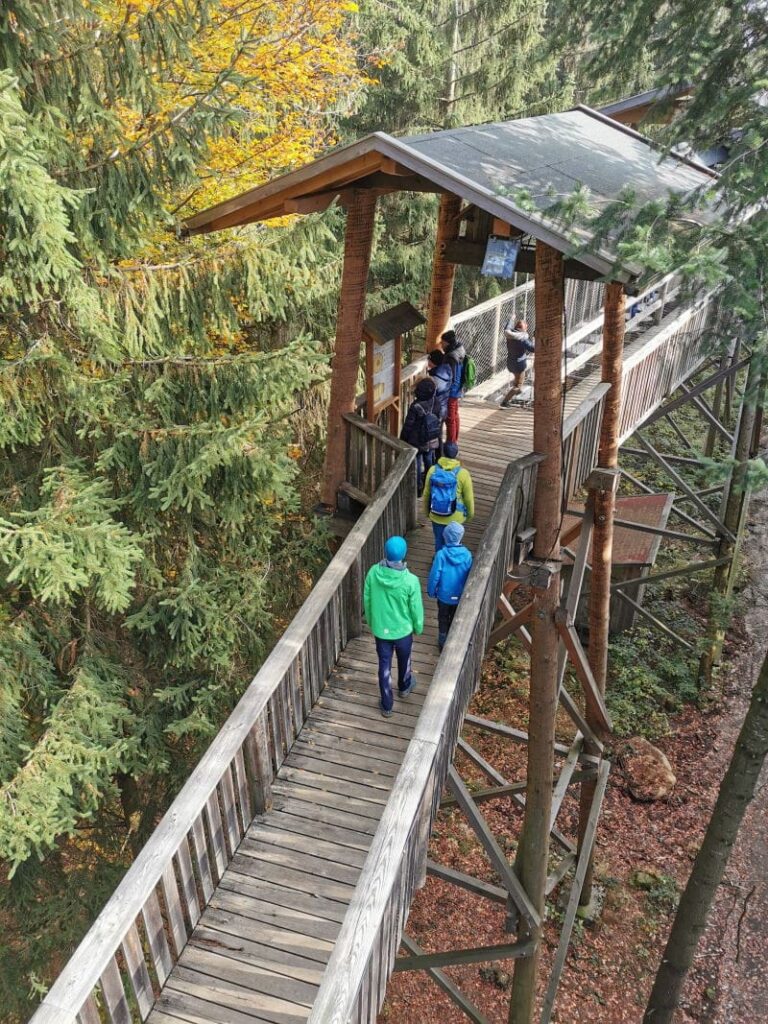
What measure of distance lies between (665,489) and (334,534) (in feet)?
44.8

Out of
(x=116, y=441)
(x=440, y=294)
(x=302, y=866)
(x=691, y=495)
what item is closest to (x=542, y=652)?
(x=302, y=866)

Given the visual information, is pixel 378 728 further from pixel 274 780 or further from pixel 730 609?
pixel 730 609

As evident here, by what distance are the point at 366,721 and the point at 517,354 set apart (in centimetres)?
695

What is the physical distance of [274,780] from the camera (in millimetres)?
5660

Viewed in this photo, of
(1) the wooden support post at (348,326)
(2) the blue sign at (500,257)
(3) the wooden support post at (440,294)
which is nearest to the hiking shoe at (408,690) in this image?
(1) the wooden support post at (348,326)

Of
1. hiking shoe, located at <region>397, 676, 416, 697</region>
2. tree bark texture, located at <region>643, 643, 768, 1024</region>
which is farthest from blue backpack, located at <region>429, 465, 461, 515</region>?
tree bark texture, located at <region>643, 643, 768, 1024</region>

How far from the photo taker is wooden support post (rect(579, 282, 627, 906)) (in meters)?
8.08

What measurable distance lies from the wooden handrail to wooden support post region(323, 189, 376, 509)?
4.21ft

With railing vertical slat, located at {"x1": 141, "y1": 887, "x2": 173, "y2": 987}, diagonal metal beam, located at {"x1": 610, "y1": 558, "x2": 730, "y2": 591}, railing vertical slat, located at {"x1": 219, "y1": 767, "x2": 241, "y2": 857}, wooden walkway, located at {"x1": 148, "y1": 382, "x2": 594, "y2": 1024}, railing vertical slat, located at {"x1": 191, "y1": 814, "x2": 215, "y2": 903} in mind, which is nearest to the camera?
railing vertical slat, located at {"x1": 141, "y1": 887, "x2": 173, "y2": 987}

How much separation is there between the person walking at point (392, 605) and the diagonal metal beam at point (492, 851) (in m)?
0.95

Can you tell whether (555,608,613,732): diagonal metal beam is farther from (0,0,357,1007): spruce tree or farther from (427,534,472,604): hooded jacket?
(0,0,357,1007): spruce tree

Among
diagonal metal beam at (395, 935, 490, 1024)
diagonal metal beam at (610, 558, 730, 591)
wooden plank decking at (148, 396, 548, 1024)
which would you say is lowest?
diagonal metal beam at (395, 935, 490, 1024)

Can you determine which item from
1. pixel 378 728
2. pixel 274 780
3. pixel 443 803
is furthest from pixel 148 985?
pixel 443 803

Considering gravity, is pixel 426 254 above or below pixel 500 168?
below
